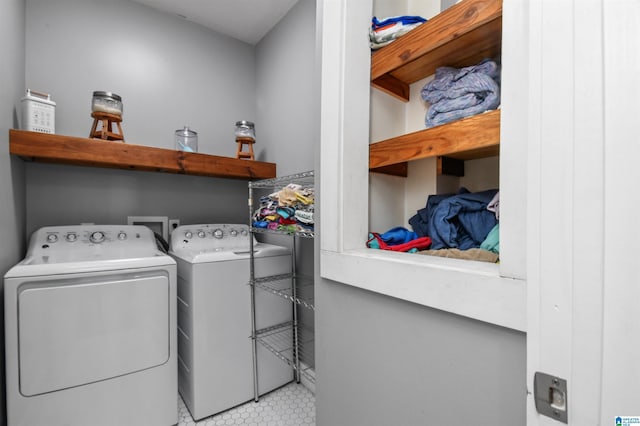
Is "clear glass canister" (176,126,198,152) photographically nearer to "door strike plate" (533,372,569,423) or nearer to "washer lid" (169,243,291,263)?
"washer lid" (169,243,291,263)

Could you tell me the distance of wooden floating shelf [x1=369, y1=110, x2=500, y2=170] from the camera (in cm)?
69

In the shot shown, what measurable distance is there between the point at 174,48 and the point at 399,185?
2084 millimetres

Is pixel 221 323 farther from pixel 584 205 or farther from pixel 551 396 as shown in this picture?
pixel 584 205

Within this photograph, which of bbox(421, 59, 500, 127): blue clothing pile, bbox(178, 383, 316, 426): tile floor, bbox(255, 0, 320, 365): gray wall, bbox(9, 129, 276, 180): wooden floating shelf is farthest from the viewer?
bbox(255, 0, 320, 365): gray wall

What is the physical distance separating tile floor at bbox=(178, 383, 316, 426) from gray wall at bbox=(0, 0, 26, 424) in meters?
0.87

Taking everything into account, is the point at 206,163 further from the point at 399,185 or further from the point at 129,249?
the point at 399,185

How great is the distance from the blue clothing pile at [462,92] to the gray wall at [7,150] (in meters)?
1.88

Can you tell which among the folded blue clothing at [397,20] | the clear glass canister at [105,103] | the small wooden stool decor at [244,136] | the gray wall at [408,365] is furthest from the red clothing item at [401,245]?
the clear glass canister at [105,103]

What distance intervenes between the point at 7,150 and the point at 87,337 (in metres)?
0.97

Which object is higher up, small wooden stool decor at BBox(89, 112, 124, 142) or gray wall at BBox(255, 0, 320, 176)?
gray wall at BBox(255, 0, 320, 176)

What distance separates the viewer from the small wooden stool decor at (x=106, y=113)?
162cm

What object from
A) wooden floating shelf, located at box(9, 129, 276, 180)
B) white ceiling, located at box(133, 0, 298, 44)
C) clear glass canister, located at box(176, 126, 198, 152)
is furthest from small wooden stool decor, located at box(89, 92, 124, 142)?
white ceiling, located at box(133, 0, 298, 44)

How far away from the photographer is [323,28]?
99 centimetres

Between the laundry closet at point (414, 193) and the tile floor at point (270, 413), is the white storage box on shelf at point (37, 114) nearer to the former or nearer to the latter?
the laundry closet at point (414, 193)
